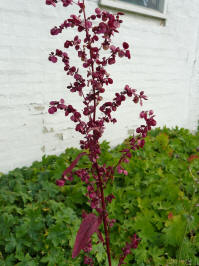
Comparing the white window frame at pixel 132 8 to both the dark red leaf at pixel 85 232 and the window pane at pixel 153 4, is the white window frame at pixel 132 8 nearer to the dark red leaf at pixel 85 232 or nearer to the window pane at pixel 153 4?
the window pane at pixel 153 4

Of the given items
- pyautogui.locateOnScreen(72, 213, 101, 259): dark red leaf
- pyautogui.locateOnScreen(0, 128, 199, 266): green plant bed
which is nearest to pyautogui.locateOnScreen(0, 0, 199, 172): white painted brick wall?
pyautogui.locateOnScreen(0, 128, 199, 266): green plant bed

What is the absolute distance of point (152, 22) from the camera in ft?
12.3

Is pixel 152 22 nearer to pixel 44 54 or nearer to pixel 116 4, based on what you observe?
pixel 116 4

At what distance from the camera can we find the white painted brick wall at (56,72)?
260 cm

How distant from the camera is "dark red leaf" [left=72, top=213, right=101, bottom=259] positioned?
771 mm

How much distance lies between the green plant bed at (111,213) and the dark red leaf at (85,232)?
895 millimetres

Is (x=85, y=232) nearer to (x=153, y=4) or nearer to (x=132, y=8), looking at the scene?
(x=132, y=8)

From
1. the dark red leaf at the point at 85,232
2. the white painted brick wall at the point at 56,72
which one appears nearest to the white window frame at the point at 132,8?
the white painted brick wall at the point at 56,72

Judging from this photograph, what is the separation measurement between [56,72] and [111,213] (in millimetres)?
1700

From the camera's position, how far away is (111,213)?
90.4 inches

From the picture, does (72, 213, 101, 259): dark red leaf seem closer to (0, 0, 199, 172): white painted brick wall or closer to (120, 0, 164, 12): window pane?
(0, 0, 199, 172): white painted brick wall

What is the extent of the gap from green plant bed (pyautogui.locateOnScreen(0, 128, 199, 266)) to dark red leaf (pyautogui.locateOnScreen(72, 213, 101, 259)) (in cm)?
90

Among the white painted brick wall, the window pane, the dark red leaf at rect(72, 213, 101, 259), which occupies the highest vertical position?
the window pane

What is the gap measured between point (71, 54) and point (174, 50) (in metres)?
2.06
